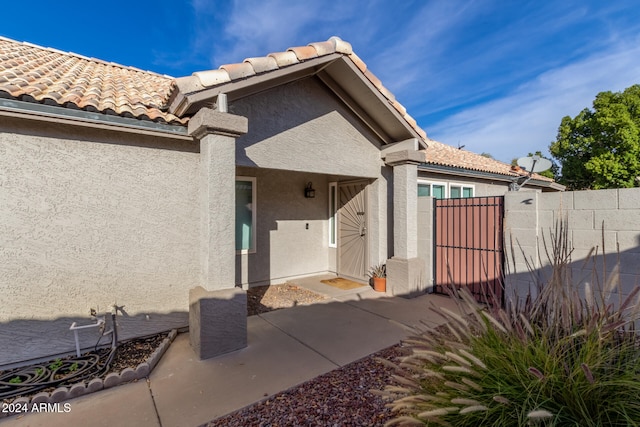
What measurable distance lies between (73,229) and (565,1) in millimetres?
15131

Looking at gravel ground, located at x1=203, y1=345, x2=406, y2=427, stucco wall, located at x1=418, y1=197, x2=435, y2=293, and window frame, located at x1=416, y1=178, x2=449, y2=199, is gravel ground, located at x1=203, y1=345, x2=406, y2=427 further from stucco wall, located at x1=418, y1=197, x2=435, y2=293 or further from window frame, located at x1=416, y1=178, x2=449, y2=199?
window frame, located at x1=416, y1=178, x2=449, y2=199

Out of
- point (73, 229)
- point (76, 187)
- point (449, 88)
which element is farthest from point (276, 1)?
point (449, 88)

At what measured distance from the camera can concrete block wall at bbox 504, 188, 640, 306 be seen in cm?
548

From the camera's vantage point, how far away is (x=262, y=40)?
13.9 m

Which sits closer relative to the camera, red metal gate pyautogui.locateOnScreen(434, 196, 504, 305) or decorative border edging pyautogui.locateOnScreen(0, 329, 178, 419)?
decorative border edging pyautogui.locateOnScreen(0, 329, 178, 419)

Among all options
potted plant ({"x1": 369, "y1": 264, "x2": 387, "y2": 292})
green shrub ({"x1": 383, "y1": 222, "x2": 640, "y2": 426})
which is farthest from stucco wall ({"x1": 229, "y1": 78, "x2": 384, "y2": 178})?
green shrub ({"x1": 383, "y1": 222, "x2": 640, "y2": 426})

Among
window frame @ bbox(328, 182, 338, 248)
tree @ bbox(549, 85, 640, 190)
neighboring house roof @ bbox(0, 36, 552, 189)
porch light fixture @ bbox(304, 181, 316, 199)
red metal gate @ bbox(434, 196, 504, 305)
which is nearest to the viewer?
neighboring house roof @ bbox(0, 36, 552, 189)

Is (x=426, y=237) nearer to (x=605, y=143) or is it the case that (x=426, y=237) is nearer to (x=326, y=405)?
(x=326, y=405)

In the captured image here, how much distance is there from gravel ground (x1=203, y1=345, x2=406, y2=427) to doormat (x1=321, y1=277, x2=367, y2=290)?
5.19 m

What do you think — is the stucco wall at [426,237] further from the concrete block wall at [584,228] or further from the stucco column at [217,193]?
the stucco column at [217,193]

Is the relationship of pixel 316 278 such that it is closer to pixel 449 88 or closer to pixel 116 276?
pixel 116 276

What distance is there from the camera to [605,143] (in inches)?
1035

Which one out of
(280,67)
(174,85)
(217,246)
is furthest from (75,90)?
(217,246)

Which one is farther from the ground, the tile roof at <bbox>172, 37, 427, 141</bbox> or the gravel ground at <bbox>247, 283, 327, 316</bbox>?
the tile roof at <bbox>172, 37, 427, 141</bbox>
